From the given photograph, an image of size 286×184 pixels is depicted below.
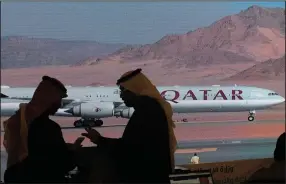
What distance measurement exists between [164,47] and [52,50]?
666mm

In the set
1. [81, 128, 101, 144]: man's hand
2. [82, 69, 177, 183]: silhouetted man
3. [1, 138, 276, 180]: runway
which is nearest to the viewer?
[82, 69, 177, 183]: silhouetted man

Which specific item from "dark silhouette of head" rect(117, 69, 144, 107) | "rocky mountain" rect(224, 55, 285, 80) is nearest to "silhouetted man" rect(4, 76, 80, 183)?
"dark silhouette of head" rect(117, 69, 144, 107)

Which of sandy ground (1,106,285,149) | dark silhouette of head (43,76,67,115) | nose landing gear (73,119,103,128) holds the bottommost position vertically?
sandy ground (1,106,285,149)

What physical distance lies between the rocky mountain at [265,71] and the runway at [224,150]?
0.41m

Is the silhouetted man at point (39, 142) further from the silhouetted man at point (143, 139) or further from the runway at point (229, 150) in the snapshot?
the runway at point (229, 150)

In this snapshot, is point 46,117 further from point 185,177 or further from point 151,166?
point 185,177

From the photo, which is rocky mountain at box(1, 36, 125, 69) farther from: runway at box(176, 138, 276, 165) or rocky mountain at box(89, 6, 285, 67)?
runway at box(176, 138, 276, 165)

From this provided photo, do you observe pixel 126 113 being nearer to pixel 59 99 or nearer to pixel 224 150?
pixel 59 99

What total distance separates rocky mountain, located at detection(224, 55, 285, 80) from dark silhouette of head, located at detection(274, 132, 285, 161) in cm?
38

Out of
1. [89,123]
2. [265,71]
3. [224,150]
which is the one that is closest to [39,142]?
[89,123]

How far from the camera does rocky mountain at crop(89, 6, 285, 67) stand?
2.75m

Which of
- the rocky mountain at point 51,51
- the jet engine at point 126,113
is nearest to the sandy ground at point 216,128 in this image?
the jet engine at point 126,113

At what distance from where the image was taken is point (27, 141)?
8.48 ft

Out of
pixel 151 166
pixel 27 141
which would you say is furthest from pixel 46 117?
pixel 151 166
